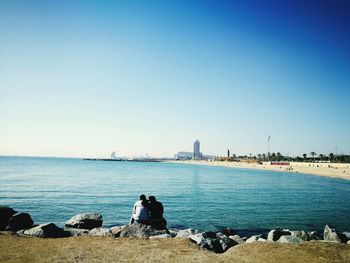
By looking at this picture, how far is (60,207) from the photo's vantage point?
25266mm

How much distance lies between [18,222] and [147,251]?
839cm

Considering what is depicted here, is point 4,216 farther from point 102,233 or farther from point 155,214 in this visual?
point 155,214

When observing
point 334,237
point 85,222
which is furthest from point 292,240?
point 85,222

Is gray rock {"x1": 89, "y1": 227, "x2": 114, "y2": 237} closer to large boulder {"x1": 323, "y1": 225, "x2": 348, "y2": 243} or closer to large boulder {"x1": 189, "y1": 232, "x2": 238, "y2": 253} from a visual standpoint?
large boulder {"x1": 189, "y1": 232, "x2": 238, "y2": 253}

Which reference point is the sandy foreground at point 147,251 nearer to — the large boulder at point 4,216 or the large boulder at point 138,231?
the large boulder at point 138,231

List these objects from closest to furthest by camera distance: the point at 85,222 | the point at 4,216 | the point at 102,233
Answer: the point at 102,233 → the point at 4,216 → the point at 85,222

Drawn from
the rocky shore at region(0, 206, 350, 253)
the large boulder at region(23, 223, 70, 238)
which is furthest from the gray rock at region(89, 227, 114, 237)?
the large boulder at region(23, 223, 70, 238)

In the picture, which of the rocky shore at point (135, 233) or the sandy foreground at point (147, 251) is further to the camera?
the rocky shore at point (135, 233)

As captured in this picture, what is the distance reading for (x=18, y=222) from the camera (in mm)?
14500

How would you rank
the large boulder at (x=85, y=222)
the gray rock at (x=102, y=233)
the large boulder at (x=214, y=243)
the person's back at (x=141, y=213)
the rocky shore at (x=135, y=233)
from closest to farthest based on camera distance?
the large boulder at (x=214, y=243) → the rocky shore at (x=135, y=233) → the gray rock at (x=102, y=233) → the person's back at (x=141, y=213) → the large boulder at (x=85, y=222)

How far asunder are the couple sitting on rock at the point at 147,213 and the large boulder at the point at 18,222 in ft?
18.8

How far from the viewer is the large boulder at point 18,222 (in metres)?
14.2

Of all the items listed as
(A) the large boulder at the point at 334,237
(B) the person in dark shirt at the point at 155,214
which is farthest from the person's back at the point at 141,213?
(A) the large boulder at the point at 334,237

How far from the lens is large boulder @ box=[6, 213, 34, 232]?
1423 cm
